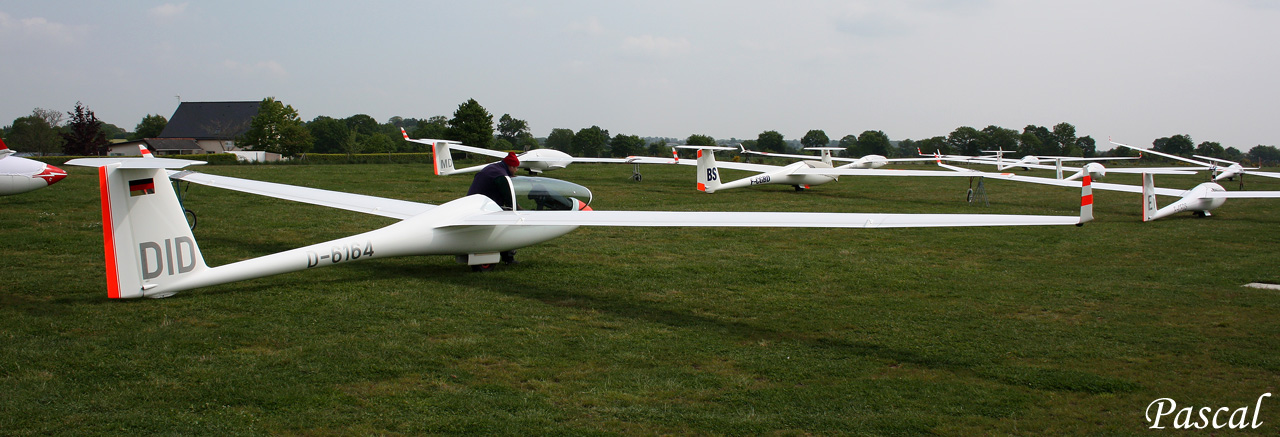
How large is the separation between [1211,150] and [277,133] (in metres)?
108

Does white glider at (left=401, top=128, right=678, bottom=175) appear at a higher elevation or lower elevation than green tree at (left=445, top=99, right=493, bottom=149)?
lower

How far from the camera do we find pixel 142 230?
6.23m

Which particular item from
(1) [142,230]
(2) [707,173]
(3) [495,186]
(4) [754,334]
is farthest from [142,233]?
(2) [707,173]

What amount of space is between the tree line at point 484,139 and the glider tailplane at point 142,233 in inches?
1716

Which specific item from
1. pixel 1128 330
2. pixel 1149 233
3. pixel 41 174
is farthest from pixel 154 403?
pixel 1149 233

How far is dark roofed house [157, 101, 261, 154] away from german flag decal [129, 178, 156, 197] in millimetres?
87997

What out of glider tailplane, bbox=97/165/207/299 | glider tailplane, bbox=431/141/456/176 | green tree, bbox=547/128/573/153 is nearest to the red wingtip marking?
glider tailplane, bbox=97/165/207/299

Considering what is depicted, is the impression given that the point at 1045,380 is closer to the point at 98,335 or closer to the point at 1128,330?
the point at 1128,330

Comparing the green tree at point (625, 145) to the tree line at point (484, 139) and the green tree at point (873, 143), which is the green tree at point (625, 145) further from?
the green tree at point (873, 143)

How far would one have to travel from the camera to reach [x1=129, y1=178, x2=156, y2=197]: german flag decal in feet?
20.2

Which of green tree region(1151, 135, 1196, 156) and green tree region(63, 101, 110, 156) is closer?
green tree region(63, 101, 110, 156)

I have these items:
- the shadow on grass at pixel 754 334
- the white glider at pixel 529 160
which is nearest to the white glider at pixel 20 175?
the shadow on grass at pixel 754 334

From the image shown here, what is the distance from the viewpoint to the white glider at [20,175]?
603 inches

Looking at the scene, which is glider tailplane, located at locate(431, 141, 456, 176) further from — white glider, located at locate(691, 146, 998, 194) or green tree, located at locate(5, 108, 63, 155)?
green tree, located at locate(5, 108, 63, 155)
